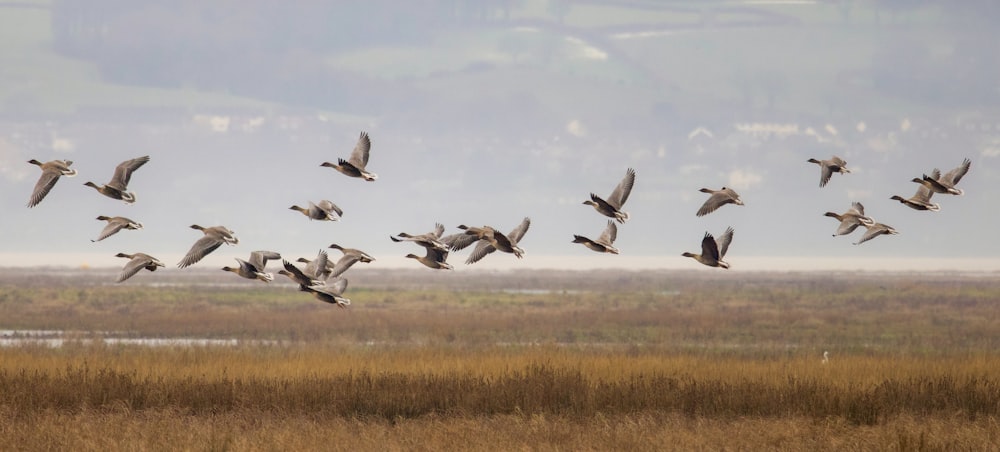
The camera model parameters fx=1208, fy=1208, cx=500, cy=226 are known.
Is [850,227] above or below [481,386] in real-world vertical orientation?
above

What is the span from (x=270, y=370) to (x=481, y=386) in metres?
6.19

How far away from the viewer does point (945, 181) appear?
2247 cm

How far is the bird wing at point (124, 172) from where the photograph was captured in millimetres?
20297

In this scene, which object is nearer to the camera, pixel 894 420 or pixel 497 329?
pixel 894 420

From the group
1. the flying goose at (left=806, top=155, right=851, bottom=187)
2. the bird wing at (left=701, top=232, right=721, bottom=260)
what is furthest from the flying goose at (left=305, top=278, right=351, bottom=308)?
the flying goose at (left=806, top=155, right=851, bottom=187)

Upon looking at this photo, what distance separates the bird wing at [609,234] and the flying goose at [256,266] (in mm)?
5732

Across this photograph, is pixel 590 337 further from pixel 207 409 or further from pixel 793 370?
pixel 207 409

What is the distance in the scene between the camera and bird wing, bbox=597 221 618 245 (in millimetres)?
21562

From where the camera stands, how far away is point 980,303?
78.5 meters

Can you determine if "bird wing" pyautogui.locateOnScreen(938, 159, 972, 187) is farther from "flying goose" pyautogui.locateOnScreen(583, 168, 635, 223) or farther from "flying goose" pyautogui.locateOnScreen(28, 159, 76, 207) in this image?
"flying goose" pyautogui.locateOnScreen(28, 159, 76, 207)

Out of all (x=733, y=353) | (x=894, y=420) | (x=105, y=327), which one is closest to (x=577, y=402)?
(x=894, y=420)

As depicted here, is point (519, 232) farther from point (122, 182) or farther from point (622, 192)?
point (122, 182)

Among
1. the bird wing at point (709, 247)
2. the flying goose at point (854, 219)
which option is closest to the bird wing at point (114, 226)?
the bird wing at point (709, 247)

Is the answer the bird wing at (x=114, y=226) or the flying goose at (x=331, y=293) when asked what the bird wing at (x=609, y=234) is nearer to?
the flying goose at (x=331, y=293)
